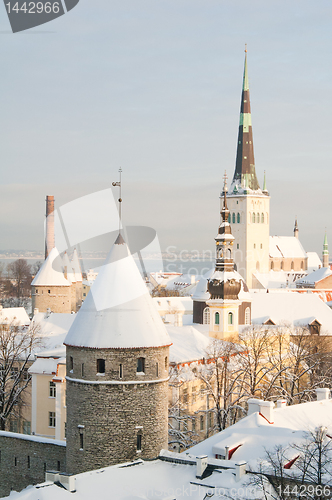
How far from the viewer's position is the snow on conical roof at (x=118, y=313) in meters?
25.1

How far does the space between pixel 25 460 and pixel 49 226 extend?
204 ft

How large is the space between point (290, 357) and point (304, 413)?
22.7m

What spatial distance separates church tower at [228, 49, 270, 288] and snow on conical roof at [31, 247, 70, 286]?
60927 millimetres

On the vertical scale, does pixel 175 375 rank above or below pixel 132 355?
below

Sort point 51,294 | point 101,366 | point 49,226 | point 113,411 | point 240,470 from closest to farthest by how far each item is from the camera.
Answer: point 240,470 → point 113,411 → point 101,366 → point 51,294 → point 49,226

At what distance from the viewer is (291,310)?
75.1m

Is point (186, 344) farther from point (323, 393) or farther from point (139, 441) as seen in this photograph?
point (139, 441)

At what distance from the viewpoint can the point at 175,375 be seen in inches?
1635

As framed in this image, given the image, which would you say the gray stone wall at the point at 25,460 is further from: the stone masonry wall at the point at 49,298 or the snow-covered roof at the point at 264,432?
the stone masonry wall at the point at 49,298

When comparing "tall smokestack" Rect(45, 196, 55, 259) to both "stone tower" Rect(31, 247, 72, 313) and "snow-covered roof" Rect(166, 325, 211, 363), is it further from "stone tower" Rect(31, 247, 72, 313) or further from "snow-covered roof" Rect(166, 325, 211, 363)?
"snow-covered roof" Rect(166, 325, 211, 363)

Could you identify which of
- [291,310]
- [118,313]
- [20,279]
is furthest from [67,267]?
[20,279]

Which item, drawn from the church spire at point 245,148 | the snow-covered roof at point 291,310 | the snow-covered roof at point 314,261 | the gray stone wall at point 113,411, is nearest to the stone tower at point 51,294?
the snow-covered roof at point 291,310

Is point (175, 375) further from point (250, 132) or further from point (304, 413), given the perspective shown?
point (250, 132)

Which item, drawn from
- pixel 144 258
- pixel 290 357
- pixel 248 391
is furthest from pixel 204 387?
pixel 144 258
